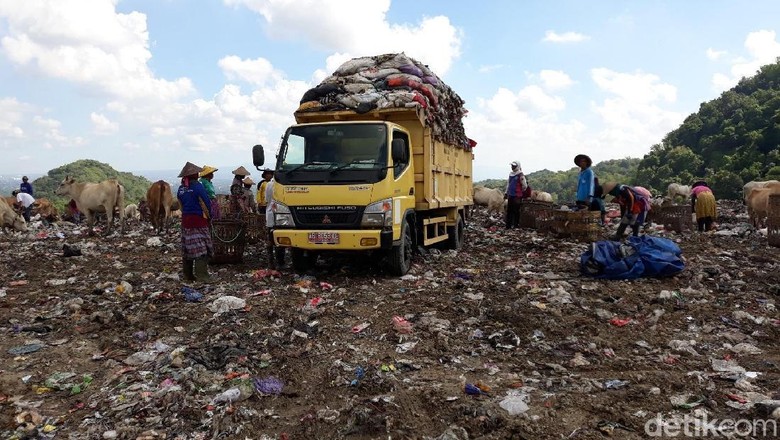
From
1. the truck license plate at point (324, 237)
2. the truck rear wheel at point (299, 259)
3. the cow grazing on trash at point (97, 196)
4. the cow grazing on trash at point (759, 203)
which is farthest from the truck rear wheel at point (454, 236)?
the cow grazing on trash at point (97, 196)

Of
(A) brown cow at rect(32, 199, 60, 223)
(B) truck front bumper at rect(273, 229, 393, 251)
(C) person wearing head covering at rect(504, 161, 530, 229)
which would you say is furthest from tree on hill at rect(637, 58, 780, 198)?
(A) brown cow at rect(32, 199, 60, 223)

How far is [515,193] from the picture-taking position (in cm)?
1310

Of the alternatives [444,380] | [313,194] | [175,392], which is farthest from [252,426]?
[313,194]

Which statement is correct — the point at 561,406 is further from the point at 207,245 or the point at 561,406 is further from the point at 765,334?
the point at 207,245

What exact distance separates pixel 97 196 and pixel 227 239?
6.67m

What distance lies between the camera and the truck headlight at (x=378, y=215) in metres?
6.44

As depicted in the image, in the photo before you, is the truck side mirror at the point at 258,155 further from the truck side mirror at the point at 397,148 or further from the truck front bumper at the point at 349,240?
the truck side mirror at the point at 397,148

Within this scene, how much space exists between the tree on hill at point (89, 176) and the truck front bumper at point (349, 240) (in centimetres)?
3991

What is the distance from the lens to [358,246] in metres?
6.44

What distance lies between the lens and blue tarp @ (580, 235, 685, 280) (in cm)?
658

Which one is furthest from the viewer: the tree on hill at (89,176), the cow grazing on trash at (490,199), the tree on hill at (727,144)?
the tree on hill at (89,176)

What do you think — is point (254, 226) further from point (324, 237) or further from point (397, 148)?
point (397, 148)

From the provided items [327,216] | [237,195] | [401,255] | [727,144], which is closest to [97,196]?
[237,195]

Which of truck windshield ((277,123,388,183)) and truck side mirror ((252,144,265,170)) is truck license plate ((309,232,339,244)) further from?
truck side mirror ((252,144,265,170))
